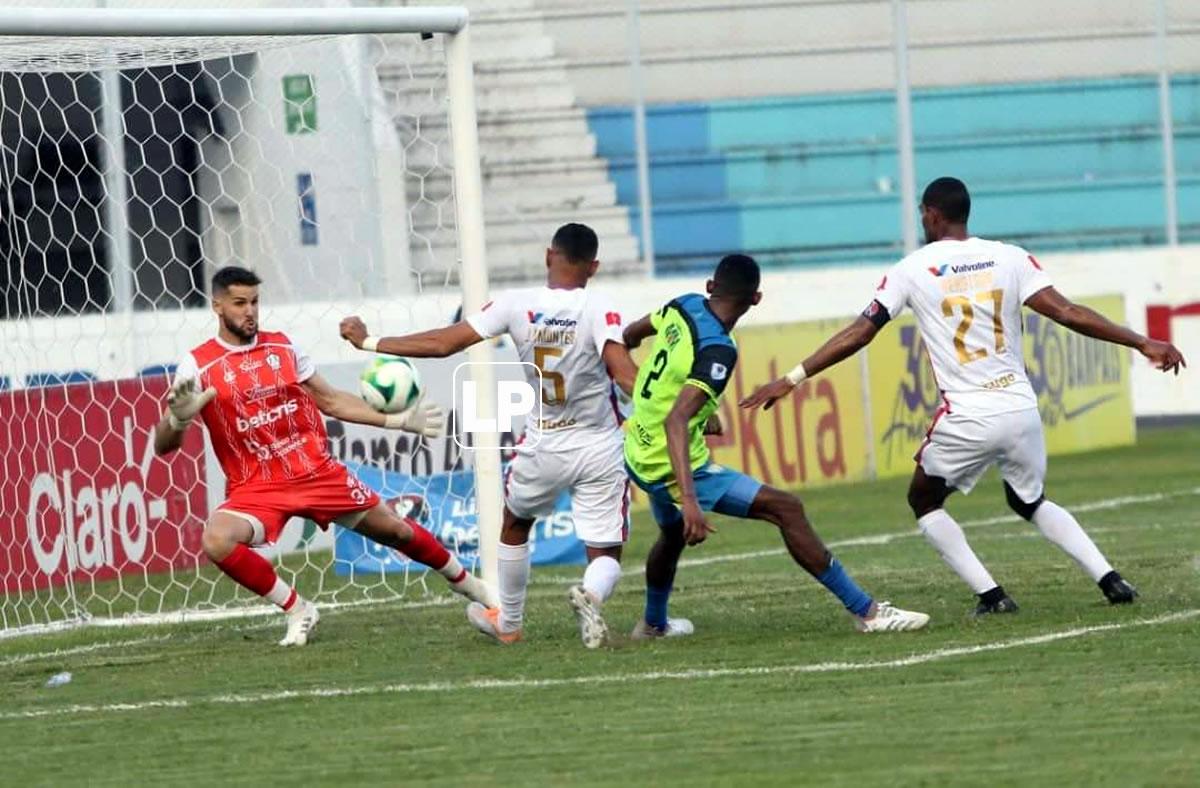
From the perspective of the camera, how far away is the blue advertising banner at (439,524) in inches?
550

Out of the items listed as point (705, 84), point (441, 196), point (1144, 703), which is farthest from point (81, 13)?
point (705, 84)

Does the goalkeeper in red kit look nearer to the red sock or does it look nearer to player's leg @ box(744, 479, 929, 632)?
the red sock

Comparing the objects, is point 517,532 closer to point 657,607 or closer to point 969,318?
point 657,607

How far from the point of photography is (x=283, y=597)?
10.5 m

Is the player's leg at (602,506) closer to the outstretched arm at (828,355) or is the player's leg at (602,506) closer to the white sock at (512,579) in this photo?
the white sock at (512,579)

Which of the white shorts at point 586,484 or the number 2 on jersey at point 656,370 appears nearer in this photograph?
the number 2 on jersey at point 656,370

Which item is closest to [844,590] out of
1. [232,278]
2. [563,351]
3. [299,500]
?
[563,351]

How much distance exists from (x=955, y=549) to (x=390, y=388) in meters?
2.63

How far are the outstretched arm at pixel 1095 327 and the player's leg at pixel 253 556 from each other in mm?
3642

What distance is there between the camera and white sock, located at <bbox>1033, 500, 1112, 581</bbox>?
9977 millimetres

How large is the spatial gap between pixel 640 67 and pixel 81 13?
1366cm

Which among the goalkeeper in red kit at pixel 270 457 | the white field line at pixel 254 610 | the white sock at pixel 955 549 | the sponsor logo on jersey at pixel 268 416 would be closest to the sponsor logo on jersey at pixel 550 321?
the goalkeeper in red kit at pixel 270 457

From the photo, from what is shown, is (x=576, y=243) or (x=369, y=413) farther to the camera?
(x=369, y=413)

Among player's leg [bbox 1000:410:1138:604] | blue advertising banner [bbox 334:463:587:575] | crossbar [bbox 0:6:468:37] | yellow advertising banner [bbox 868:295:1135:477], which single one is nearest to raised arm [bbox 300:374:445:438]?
crossbar [bbox 0:6:468:37]
